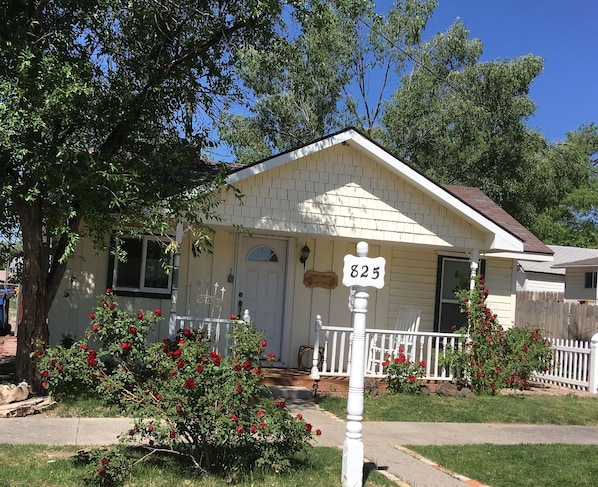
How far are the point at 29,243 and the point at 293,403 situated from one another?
14.3ft

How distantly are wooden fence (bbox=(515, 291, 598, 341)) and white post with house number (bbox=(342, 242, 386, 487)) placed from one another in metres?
10.6

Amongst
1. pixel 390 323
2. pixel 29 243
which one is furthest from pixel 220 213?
pixel 390 323

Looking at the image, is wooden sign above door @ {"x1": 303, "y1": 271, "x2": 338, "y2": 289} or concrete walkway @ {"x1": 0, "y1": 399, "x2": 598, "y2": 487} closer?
concrete walkway @ {"x1": 0, "y1": 399, "x2": 598, "y2": 487}

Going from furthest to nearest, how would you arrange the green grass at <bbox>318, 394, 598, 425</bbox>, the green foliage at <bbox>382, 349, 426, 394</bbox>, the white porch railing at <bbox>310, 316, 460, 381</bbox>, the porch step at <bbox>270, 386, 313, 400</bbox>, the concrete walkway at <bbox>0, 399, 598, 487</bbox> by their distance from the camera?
the green foliage at <bbox>382, 349, 426, 394</bbox>
the white porch railing at <bbox>310, 316, 460, 381</bbox>
the porch step at <bbox>270, 386, 313, 400</bbox>
the green grass at <bbox>318, 394, 598, 425</bbox>
the concrete walkway at <bbox>0, 399, 598, 487</bbox>

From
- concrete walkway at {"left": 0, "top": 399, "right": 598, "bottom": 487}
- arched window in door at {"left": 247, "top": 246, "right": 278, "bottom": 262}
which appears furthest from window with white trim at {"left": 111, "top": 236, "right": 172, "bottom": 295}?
concrete walkway at {"left": 0, "top": 399, "right": 598, "bottom": 487}

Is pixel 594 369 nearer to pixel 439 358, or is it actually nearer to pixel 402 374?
pixel 439 358

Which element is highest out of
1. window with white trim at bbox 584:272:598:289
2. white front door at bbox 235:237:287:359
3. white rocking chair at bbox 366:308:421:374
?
window with white trim at bbox 584:272:598:289

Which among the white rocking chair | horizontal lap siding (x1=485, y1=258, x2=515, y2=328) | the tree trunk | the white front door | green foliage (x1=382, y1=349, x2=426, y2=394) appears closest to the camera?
the tree trunk

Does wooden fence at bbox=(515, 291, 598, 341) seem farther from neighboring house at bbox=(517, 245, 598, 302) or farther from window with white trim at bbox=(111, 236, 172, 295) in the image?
neighboring house at bbox=(517, 245, 598, 302)

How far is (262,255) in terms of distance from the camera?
12062 millimetres

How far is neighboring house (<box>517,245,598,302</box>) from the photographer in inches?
1175

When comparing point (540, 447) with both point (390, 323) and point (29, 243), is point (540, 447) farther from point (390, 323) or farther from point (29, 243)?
point (29, 243)

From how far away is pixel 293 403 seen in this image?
9.59 meters

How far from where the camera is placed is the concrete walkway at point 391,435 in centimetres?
627
